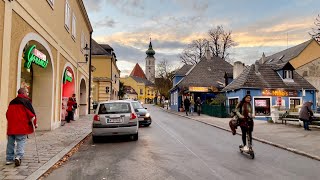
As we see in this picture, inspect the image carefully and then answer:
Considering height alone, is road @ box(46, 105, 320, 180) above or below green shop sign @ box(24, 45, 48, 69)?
below

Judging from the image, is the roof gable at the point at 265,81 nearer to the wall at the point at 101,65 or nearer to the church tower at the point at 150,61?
the wall at the point at 101,65

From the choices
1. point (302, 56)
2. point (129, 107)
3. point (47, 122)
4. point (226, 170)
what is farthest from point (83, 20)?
point (302, 56)

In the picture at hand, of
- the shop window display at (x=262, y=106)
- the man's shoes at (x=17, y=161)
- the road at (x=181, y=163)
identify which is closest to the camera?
the road at (x=181, y=163)

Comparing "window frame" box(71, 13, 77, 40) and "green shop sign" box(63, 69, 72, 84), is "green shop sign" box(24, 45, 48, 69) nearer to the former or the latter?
"green shop sign" box(63, 69, 72, 84)

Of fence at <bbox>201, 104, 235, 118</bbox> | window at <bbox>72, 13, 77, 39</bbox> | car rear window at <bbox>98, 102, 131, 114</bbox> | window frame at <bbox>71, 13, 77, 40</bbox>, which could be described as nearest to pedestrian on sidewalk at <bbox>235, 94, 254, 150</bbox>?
car rear window at <bbox>98, 102, 131, 114</bbox>

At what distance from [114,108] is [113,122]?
680mm

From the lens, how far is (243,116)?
380 inches

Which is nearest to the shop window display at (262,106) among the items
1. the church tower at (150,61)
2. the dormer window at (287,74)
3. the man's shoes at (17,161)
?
the dormer window at (287,74)

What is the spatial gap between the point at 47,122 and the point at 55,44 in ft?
12.1

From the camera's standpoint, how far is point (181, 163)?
26.9ft

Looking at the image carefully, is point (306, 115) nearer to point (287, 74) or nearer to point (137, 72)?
point (287, 74)

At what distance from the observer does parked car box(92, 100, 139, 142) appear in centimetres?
1228

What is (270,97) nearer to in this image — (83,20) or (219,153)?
(83,20)

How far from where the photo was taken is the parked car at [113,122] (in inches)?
484
